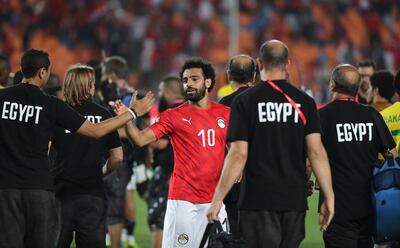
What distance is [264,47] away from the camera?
678 cm

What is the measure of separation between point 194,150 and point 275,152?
1308 millimetres

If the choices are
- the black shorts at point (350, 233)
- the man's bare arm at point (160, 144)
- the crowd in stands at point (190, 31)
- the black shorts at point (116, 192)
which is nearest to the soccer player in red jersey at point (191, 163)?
the black shorts at point (350, 233)

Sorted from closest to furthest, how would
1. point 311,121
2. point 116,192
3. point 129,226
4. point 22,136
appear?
point 311,121
point 22,136
point 116,192
point 129,226

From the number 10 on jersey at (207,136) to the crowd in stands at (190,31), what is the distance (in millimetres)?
16489

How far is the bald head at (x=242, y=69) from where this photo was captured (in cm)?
903

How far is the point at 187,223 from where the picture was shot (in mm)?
7840

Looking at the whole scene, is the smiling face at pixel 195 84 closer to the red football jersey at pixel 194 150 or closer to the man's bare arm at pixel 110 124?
the red football jersey at pixel 194 150

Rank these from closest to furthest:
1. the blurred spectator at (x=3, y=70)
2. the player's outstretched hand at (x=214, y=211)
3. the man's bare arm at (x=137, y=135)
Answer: the player's outstretched hand at (x=214, y=211)
the man's bare arm at (x=137, y=135)
the blurred spectator at (x=3, y=70)

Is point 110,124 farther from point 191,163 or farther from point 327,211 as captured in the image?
point 327,211

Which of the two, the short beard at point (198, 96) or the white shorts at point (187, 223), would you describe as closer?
the white shorts at point (187, 223)

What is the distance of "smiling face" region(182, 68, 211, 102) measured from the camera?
807 cm

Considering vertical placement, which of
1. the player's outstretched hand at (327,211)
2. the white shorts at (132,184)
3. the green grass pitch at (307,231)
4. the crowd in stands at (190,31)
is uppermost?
the crowd in stands at (190,31)

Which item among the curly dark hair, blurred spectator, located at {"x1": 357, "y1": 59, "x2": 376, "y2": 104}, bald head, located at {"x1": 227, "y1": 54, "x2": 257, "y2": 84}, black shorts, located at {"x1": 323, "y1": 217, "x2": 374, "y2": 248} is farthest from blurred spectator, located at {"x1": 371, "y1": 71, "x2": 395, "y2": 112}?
the curly dark hair

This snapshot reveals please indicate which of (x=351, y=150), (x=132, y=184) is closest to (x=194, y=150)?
(x=351, y=150)
